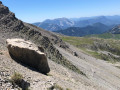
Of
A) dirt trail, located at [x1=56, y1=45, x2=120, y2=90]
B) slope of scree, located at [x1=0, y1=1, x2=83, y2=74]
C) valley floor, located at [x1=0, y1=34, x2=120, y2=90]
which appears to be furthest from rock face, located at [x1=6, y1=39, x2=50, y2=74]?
dirt trail, located at [x1=56, y1=45, x2=120, y2=90]

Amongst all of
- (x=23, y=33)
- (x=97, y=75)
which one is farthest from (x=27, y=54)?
(x=97, y=75)

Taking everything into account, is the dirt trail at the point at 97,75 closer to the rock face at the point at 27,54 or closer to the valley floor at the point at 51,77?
the valley floor at the point at 51,77

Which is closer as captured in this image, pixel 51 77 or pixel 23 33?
pixel 51 77

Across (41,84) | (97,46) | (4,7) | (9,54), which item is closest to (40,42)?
(4,7)

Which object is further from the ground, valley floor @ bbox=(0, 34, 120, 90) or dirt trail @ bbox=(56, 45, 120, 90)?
valley floor @ bbox=(0, 34, 120, 90)

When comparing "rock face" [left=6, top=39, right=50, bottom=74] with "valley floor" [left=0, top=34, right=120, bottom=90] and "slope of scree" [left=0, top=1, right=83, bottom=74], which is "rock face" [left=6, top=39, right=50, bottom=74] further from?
"slope of scree" [left=0, top=1, right=83, bottom=74]

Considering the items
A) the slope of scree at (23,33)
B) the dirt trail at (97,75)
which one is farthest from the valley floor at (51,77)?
the slope of scree at (23,33)

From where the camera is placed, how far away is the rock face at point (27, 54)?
25.9 m

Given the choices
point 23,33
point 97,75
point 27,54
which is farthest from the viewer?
point 97,75

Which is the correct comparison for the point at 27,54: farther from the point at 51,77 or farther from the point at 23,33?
the point at 23,33

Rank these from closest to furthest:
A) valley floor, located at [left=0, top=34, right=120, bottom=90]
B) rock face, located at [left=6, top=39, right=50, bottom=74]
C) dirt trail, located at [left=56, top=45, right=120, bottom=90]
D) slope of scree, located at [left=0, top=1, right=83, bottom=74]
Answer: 1. valley floor, located at [left=0, top=34, right=120, bottom=90]
2. rock face, located at [left=6, top=39, right=50, bottom=74]
3. slope of scree, located at [left=0, top=1, right=83, bottom=74]
4. dirt trail, located at [left=56, top=45, right=120, bottom=90]

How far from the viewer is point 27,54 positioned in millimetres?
26031

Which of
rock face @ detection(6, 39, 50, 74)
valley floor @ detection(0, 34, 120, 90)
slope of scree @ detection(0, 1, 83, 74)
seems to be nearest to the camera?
valley floor @ detection(0, 34, 120, 90)

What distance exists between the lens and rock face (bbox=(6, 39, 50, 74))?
2588cm
